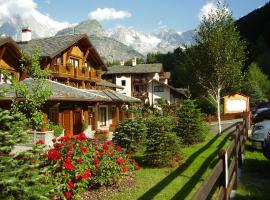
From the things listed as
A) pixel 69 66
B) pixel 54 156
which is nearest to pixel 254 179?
pixel 54 156

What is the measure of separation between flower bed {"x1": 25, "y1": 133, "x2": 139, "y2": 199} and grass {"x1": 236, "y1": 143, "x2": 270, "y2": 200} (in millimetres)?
3837

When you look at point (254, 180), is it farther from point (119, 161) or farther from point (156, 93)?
point (156, 93)

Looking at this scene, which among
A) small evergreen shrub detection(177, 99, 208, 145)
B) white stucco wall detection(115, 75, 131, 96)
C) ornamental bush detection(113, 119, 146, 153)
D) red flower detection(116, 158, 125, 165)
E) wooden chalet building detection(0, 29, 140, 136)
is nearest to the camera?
red flower detection(116, 158, 125, 165)

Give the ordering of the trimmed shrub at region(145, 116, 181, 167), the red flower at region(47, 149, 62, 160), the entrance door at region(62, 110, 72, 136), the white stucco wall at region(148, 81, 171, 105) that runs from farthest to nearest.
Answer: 1. the white stucco wall at region(148, 81, 171, 105)
2. the entrance door at region(62, 110, 72, 136)
3. the trimmed shrub at region(145, 116, 181, 167)
4. the red flower at region(47, 149, 62, 160)

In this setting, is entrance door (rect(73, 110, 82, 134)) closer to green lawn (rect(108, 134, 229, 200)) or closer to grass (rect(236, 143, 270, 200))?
green lawn (rect(108, 134, 229, 200))

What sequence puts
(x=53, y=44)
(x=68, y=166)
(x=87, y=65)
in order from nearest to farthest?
(x=68, y=166), (x=53, y=44), (x=87, y=65)

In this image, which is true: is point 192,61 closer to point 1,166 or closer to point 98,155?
point 98,155

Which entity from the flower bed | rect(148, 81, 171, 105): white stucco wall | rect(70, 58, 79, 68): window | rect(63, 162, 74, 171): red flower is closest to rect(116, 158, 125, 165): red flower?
the flower bed

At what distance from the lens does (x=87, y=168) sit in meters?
10.3

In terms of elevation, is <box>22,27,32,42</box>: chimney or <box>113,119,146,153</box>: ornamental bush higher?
Answer: <box>22,27,32,42</box>: chimney

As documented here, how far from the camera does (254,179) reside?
10.6 metres

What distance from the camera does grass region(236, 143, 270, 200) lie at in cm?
888

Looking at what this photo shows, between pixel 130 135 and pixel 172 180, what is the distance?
7.12 metres

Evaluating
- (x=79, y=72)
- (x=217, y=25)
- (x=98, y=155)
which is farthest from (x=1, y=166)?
(x=79, y=72)
